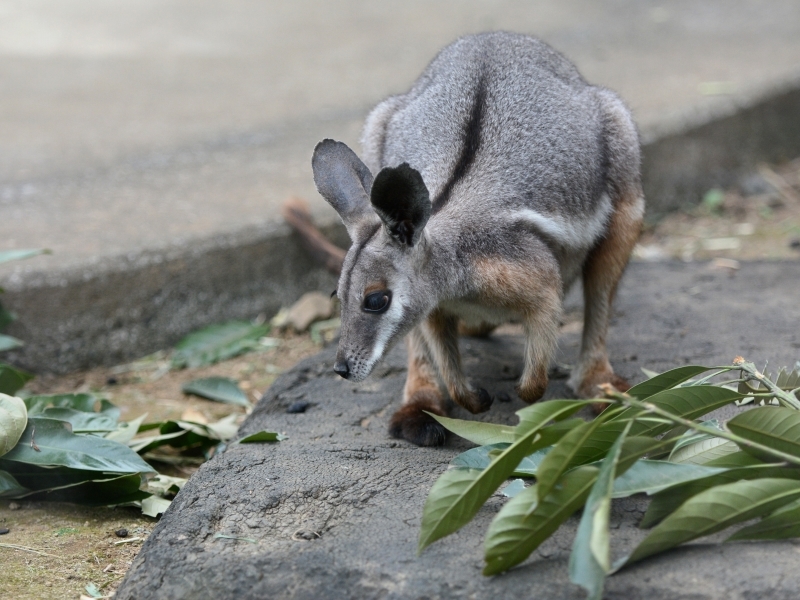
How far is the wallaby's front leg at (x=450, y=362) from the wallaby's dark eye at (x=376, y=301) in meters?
0.36

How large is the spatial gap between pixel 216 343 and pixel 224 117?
7.96 ft

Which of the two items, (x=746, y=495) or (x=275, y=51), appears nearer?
(x=746, y=495)

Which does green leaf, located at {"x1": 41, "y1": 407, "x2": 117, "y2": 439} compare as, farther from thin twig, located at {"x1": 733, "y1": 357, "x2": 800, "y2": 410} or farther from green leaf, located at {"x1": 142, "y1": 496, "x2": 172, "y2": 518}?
thin twig, located at {"x1": 733, "y1": 357, "x2": 800, "y2": 410}

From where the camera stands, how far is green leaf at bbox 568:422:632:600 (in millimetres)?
1845

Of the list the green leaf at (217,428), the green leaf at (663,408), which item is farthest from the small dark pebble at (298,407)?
the green leaf at (663,408)

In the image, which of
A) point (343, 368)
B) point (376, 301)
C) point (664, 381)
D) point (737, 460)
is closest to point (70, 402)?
point (343, 368)

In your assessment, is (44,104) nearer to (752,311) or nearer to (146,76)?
(146,76)

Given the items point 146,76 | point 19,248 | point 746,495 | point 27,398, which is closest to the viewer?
point 746,495

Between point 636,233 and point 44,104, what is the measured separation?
16.4 ft

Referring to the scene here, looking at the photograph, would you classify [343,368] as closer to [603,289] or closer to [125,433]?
[125,433]

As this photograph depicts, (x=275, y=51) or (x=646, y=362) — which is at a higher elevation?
(x=275, y=51)

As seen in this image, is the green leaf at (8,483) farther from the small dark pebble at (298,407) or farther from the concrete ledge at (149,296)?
the concrete ledge at (149,296)

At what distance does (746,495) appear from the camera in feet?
6.83

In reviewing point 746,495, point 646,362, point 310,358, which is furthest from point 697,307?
point 746,495
